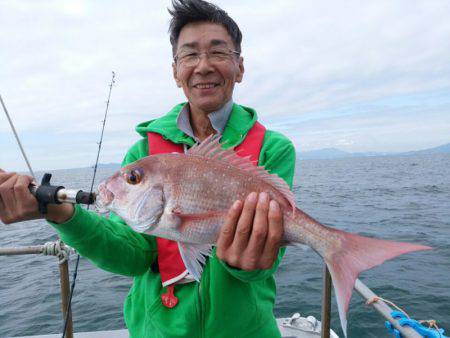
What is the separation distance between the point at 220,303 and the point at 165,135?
56.8 inches

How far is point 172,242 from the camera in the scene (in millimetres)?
2852

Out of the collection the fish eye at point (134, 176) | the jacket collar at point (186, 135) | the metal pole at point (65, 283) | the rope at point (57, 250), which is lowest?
the metal pole at point (65, 283)

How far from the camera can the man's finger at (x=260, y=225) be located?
2217 millimetres

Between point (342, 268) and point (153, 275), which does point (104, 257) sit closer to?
point (153, 275)

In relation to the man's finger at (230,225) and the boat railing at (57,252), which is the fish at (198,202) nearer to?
the man's finger at (230,225)

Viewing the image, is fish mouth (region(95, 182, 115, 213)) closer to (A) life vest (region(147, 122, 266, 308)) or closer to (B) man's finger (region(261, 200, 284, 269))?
(A) life vest (region(147, 122, 266, 308))

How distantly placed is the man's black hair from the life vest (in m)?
0.84

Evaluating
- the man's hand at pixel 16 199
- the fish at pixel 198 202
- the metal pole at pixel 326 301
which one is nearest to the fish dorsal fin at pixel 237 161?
the fish at pixel 198 202

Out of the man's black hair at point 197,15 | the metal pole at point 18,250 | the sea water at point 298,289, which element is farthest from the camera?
the sea water at point 298,289

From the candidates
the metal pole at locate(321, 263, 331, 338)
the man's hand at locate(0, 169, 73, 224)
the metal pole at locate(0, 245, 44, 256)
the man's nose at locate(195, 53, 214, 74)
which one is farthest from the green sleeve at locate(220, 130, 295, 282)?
the metal pole at locate(0, 245, 44, 256)

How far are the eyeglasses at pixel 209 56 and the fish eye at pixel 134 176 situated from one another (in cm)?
105

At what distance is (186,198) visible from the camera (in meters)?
2.36

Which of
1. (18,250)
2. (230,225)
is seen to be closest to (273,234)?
(230,225)

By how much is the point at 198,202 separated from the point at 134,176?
496 mm
